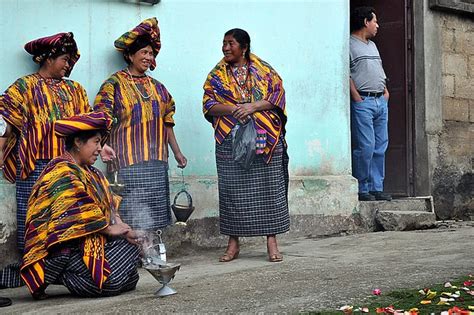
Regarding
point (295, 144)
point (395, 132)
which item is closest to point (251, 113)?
point (295, 144)

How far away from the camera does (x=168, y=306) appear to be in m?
5.00

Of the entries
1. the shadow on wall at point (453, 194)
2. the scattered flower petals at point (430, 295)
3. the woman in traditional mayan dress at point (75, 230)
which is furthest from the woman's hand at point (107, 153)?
the shadow on wall at point (453, 194)

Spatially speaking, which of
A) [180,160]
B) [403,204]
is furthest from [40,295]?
[403,204]

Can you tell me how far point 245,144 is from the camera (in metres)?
6.65

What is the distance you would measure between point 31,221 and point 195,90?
8.37 feet

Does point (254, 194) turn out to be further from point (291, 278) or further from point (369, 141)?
point (369, 141)

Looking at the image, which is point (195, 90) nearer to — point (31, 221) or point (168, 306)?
point (31, 221)

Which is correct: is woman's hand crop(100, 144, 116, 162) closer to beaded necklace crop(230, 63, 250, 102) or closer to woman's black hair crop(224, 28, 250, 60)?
beaded necklace crop(230, 63, 250, 102)

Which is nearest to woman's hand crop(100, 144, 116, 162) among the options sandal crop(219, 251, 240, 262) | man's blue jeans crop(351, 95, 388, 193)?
sandal crop(219, 251, 240, 262)

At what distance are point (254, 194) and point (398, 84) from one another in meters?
3.48

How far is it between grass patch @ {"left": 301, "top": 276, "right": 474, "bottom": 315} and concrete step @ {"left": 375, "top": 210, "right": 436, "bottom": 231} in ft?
10.9

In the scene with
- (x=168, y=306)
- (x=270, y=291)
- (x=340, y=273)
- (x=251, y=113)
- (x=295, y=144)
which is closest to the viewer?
(x=168, y=306)

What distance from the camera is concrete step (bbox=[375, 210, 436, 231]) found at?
859cm

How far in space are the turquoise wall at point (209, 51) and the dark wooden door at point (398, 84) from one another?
4.02 feet
